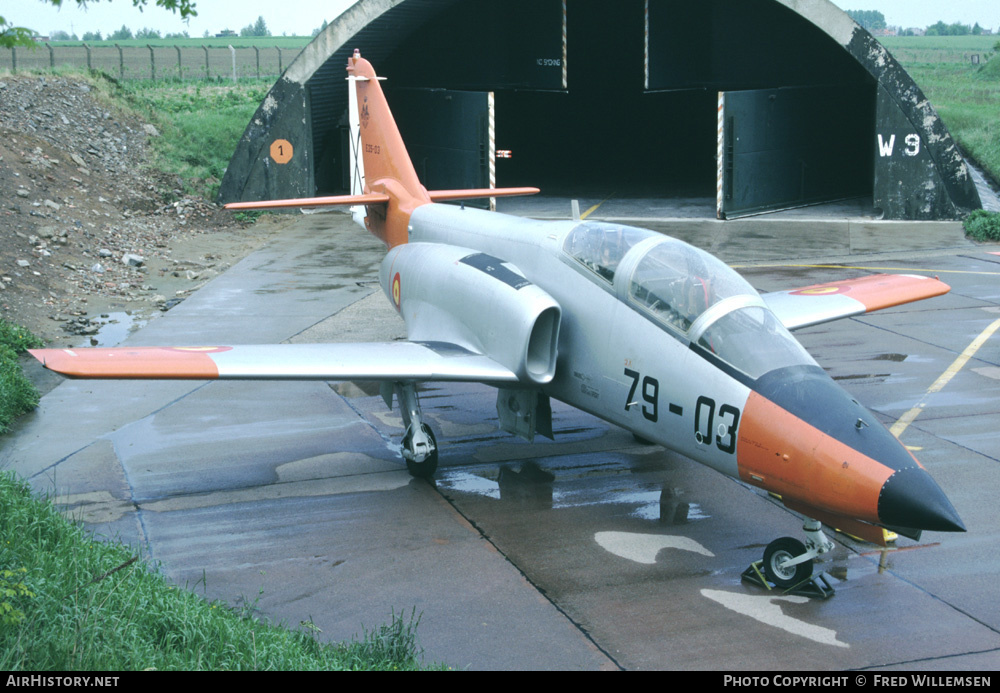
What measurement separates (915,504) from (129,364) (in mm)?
6840

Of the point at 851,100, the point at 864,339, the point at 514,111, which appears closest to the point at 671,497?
the point at 864,339

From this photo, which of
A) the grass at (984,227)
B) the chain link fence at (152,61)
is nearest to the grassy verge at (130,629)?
the grass at (984,227)

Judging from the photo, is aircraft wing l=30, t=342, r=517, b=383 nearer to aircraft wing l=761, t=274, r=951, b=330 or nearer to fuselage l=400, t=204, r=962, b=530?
fuselage l=400, t=204, r=962, b=530

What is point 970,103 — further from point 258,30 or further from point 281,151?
point 258,30

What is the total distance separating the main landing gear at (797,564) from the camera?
24.0 feet

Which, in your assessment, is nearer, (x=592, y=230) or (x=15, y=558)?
(x=15, y=558)

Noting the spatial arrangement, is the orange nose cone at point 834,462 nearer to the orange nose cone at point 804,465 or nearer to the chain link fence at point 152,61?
the orange nose cone at point 804,465

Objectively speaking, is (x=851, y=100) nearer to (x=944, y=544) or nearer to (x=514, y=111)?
(x=514, y=111)

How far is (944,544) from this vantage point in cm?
826

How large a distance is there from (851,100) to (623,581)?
24.7 m

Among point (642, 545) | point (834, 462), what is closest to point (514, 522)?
point (642, 545)

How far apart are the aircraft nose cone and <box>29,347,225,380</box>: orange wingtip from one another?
597cm

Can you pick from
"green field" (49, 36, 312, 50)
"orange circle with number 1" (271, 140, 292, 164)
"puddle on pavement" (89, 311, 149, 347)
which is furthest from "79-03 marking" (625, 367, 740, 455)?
"green field" (49, 36, 312, 50)

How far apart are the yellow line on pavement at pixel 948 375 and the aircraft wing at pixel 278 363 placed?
4988 mm
